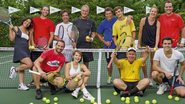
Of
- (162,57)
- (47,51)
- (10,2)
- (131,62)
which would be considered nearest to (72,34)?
(47,51)

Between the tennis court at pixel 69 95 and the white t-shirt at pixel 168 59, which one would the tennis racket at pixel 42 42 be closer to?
the tennis court at pixel 69 95

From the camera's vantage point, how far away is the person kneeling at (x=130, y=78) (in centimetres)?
743

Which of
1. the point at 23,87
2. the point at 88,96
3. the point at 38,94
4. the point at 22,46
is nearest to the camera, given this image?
the point at 88,96

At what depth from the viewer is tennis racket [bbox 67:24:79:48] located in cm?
801

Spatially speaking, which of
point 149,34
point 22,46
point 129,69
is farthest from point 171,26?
point 22,46

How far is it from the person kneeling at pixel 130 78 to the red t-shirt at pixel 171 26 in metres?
0.67

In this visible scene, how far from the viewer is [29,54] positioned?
8078 mm

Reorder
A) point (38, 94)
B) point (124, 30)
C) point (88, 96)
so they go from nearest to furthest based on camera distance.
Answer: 1. point (88, 96)
2. point (38, 94)
3. point (124, 30)

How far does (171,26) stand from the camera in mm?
7988

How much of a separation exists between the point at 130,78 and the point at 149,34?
1.09 meters

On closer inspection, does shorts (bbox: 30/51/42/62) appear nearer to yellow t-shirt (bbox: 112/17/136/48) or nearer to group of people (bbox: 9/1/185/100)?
group of people (bbox: 9/1/185/100)

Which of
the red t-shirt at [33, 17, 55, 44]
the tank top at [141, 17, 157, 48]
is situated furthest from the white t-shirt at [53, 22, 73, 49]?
the tank top at [141, 17, 157, 48]

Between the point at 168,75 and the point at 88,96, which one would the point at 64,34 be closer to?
the point at 88,96

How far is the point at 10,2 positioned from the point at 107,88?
15.3 meters
